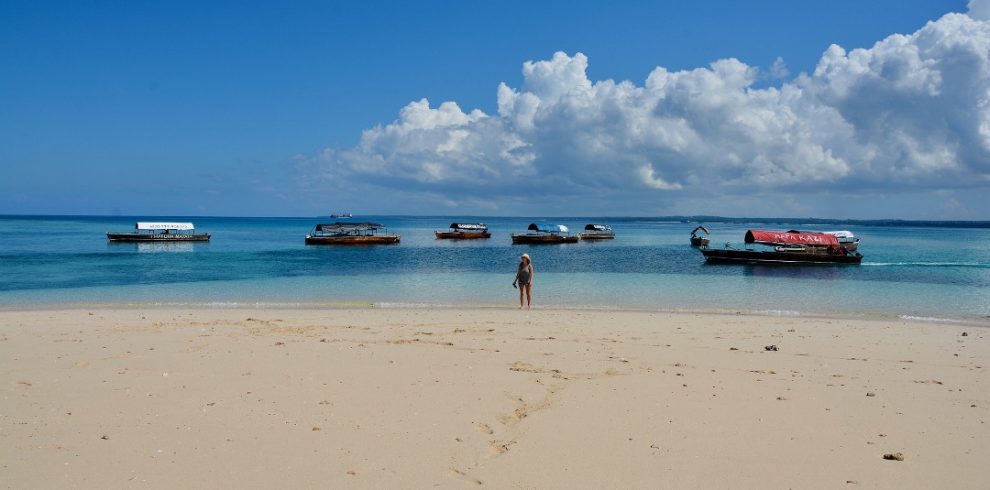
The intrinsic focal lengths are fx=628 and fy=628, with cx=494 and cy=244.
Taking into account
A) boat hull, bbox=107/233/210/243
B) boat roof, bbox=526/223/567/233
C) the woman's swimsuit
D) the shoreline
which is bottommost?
the shoreline

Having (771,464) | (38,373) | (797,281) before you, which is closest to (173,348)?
(38,373)

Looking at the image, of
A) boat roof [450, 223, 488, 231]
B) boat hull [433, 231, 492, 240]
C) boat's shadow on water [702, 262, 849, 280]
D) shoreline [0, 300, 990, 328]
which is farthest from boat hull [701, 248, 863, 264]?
boat roof [450, 223, 488, 231]

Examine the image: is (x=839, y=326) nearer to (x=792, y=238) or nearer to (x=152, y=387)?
(x=152, y=387)

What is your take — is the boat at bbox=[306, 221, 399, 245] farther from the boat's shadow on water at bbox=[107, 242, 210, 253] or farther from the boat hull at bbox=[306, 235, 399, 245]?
the boat's shadow on water at bbox=[107, 242, 210, 253]

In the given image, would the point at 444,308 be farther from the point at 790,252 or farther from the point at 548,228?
the point at 548,228

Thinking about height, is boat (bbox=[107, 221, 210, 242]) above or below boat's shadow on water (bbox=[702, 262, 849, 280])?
above

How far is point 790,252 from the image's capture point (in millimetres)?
44531

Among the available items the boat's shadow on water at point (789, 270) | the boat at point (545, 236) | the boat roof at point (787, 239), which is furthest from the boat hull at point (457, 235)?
the boat roof at point (787, 239)

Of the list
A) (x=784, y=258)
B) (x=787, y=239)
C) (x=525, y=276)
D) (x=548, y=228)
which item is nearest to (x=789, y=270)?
(x=784, y=258)

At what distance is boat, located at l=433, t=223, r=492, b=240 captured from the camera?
7931 centimetres

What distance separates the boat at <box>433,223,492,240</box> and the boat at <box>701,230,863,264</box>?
127 ft

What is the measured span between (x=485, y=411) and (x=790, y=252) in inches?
1688

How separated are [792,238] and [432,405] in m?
44.4

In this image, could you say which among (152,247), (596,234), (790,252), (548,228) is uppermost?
(548,228)
